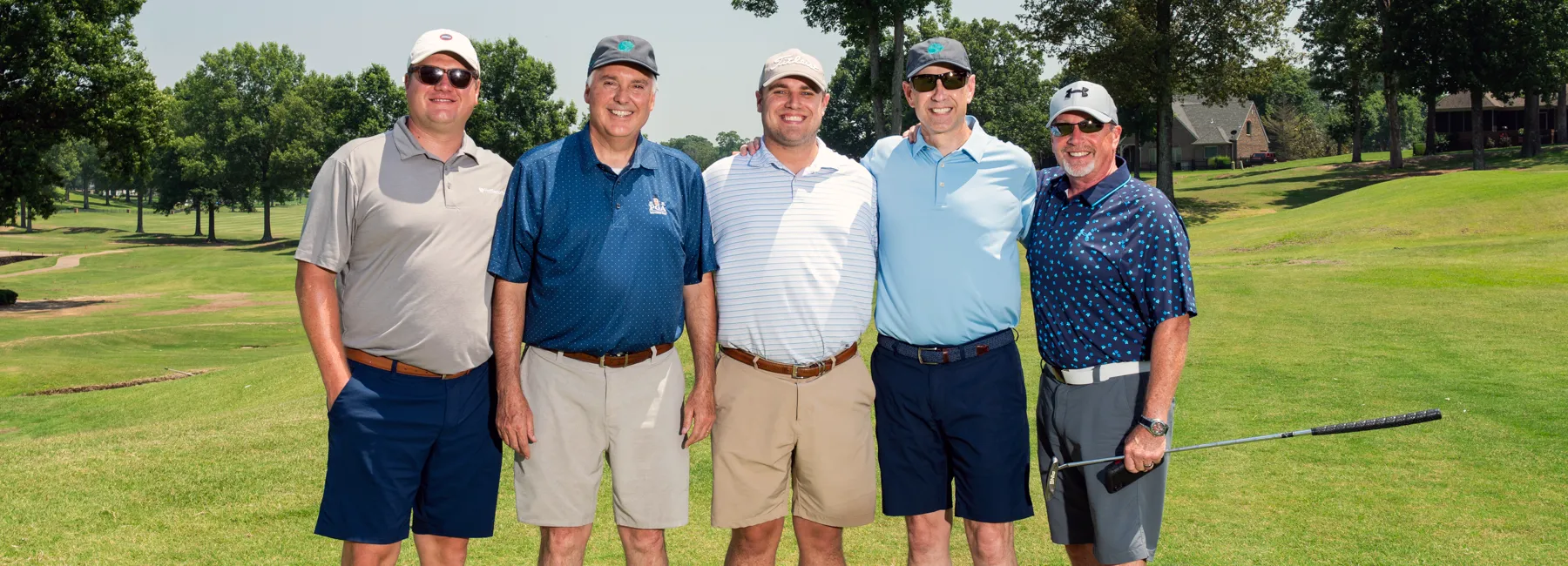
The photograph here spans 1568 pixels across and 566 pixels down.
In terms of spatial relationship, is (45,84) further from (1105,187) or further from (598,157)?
(1105,187)

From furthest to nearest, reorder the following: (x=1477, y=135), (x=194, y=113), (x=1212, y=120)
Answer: (x=1212, y=120), (x=194, y=113), (x=1477, y=135)

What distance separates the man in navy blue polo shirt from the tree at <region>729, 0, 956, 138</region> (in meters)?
36.7

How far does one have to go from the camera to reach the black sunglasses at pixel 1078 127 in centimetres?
473

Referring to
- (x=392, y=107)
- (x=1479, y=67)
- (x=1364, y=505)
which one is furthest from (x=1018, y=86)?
(x=1364, y=505)

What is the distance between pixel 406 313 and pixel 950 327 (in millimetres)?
2325

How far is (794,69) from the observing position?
→ 16.2 ft

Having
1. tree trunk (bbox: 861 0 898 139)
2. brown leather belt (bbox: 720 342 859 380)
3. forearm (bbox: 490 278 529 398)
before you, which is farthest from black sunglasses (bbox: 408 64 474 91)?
tree trunk (bbox: 861 0 898 139)

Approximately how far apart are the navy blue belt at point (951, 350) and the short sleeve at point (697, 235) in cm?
96

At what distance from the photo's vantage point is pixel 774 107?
5.02 meters

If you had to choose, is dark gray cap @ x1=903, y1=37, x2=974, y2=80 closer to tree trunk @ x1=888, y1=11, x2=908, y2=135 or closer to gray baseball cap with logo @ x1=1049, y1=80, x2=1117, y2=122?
gray baseball cap with logo @ x1=1049, y1=80, x2=1117, y2=122

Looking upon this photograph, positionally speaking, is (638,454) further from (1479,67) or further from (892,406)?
(1479,67)

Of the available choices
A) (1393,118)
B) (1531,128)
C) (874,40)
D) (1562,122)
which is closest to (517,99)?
(874,40)

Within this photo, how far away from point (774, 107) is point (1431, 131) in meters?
69.7

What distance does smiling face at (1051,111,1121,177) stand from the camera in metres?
4.71
